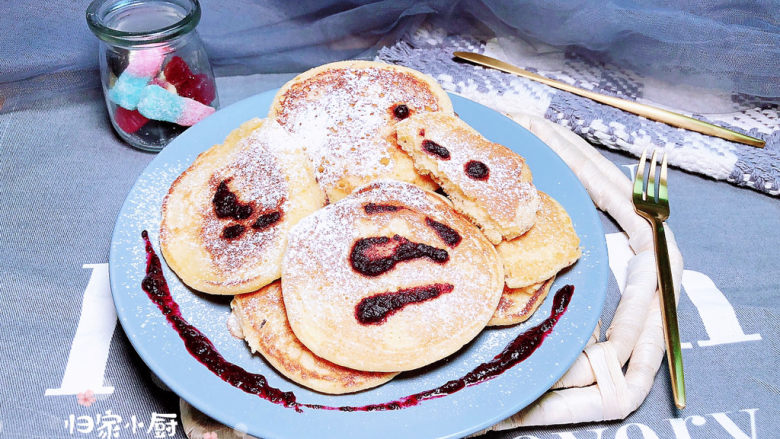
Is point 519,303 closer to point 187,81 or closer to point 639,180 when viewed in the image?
point 639,180

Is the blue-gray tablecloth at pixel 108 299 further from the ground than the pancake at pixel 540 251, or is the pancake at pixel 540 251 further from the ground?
the pancake at pixel 540 251

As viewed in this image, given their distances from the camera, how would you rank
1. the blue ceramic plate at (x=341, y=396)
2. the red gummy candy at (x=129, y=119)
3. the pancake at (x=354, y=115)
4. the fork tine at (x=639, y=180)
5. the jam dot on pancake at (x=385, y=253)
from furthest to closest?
the red gummy candy at (x=129, y=119) → the fork tine at (x=639, y=180) → the pancake at (x=354, y=115) → the jam dot on pancake at (x=385, y=253) → the blue ceramic plate at (x=341, y=396)

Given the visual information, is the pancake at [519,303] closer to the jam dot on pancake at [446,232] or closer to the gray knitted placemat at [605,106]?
the jam dot on pancake at [446,232]

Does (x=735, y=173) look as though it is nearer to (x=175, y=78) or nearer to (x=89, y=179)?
(x=175, y=78)

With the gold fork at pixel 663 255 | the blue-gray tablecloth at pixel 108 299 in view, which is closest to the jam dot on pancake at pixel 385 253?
the blue-gray tablecloth at pixel 108 299

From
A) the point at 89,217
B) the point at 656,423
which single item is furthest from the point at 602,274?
the point at 89,217

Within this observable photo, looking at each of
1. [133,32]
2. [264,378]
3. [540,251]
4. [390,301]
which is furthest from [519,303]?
[133,32]

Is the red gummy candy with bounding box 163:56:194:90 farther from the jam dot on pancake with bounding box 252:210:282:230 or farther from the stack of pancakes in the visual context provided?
the jam dot on pancake with bounding box 252:210:282:230
